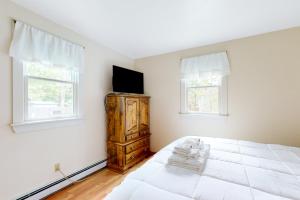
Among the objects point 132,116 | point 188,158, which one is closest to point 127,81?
point 132,116

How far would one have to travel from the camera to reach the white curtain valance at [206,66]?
264 centimetres

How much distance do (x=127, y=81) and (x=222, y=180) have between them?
239cm

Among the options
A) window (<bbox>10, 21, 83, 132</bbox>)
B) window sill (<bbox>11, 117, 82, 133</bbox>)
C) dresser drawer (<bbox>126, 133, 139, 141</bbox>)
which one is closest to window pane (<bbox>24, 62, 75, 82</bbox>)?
window (<bbox>10, 21, 83, 132</bbox>)

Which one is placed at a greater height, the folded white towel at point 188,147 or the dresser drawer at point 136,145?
the folded white towel at point 188,147

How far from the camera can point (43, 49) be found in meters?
1.86

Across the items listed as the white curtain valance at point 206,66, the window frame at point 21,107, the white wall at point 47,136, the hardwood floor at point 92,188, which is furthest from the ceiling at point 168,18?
the hardwood floor at point 92,188

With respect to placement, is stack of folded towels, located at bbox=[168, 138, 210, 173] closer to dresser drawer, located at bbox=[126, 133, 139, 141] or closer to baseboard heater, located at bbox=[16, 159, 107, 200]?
dresser drawer, located at bbox=[126, 133, 139, 141]

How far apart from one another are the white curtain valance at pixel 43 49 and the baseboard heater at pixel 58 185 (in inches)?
63.8

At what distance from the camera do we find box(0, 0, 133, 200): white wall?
1.59 meters

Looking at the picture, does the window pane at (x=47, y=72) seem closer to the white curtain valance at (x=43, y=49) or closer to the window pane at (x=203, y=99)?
the white curtain valance at (x=43, y=49)

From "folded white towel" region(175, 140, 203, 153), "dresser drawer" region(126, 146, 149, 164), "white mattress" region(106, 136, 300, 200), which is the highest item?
"folded white towel" region(175, 140, 203, 153)

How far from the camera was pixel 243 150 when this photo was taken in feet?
5.45

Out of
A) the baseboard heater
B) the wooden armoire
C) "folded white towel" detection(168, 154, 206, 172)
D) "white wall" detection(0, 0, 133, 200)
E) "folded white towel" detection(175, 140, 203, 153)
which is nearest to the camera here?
"folded white towel" detection(168, 154, 206, 172)

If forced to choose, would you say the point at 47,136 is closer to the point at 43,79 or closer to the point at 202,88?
the point at 43,79
